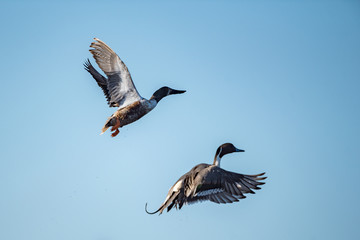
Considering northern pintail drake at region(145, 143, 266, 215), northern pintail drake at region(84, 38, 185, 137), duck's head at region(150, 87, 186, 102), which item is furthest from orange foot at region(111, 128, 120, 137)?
northern pintail drake at region(145, 143, 266, 215)

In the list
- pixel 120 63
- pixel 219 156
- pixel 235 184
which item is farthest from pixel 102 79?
pixel 235 184

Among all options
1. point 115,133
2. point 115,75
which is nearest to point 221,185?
point 115,133

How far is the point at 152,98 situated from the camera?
1450 centimetres

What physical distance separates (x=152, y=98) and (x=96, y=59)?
2.00m

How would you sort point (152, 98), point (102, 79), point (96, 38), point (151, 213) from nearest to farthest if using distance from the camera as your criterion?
point (151, 213) → point (96, 38) → point (152, 98) → point (102, 79)

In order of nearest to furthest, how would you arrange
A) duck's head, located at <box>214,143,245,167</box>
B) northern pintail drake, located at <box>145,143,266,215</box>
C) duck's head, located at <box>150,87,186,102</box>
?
northern pintail drake, located at <box>145,143,266,215</box> < duck's head, located at <box>214,143,245,167</box> < duck's head, located at <box>150,87,186,102</box>

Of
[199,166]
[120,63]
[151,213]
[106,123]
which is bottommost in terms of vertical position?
[151,213]

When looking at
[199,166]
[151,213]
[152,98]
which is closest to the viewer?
[151,213]

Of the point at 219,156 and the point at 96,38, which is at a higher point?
the point at 96,38

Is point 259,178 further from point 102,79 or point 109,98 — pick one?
point 102,79

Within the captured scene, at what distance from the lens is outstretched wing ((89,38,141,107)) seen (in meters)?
13.5

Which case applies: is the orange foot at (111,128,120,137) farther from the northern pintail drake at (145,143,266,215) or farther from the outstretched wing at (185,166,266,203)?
the outstretched wing at (185,166,266,203)

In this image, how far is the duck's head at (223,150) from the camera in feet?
42.4

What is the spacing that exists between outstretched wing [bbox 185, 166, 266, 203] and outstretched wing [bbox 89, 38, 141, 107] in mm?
3412
